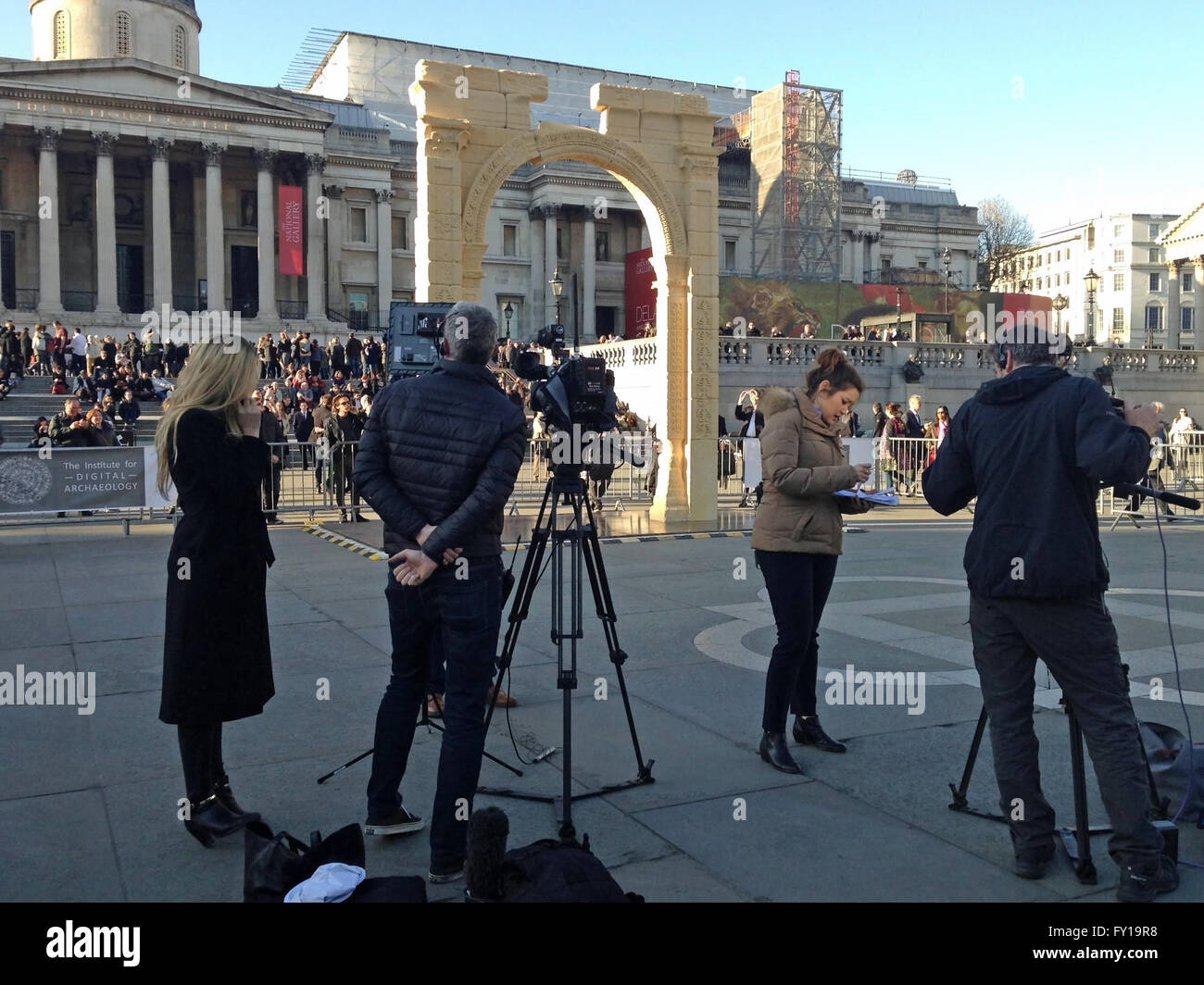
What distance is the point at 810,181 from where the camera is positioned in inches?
2419

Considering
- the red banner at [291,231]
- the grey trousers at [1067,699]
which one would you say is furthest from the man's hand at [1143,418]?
the red banner at [291,231]

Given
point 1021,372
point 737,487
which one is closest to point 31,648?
point 1021,372

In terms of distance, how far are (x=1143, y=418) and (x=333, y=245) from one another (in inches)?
2392

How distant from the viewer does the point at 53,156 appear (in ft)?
175

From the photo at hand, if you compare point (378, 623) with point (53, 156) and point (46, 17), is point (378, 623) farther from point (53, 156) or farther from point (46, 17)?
point (46, 17)

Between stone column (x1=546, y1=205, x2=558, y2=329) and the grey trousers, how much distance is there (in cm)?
5999

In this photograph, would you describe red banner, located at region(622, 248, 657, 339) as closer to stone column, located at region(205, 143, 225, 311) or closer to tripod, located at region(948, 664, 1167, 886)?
stone column, located at region(205, 143, 225, 311)

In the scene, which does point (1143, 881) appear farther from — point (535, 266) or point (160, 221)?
point (535, 266)

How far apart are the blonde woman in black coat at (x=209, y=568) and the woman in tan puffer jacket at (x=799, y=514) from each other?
2454 mm
